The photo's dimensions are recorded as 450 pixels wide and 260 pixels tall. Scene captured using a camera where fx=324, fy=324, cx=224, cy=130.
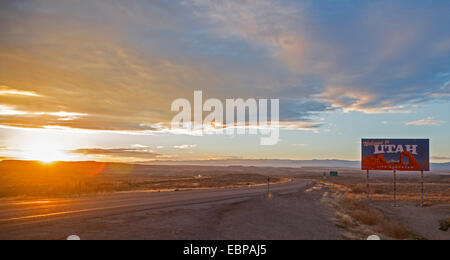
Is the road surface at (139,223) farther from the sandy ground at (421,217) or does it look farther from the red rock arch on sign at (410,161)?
the red rock arch on sign at (410,161)

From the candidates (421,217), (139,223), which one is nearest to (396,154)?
(421,217)

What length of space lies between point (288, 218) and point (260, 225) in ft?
10.3

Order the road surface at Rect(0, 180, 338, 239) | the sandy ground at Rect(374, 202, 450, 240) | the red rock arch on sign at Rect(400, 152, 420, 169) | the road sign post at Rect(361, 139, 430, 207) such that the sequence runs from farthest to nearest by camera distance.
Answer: the red rock arch on sign at Rect(400, 152, 420, 169), the road sign post at Rect(361, 139, 430, 207), the sandy ground at Rect(374, 202, 450, 240), the road surface at Rect(0, 180, 338, 239)

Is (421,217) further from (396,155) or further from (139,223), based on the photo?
(139,223)

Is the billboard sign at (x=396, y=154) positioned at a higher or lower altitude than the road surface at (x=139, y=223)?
higher

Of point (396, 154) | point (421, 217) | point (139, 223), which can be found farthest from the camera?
point (396, 154)

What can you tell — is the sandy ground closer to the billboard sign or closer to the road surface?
the billboard sign

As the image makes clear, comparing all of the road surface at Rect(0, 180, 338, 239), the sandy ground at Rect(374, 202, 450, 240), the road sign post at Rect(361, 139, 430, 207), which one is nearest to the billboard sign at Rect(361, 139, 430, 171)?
the road sign post at Rect(361, 139, 430, 207)

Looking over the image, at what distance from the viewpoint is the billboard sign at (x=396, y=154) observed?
32000mm

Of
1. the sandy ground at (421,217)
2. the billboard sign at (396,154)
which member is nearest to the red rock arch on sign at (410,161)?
the billboard sign at (396,154)

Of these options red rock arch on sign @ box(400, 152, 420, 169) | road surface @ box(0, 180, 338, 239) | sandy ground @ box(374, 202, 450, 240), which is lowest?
sandy ground @ box(374, 202, 450, 240)

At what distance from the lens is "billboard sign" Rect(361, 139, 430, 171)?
105 ft

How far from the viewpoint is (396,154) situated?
108 feet
